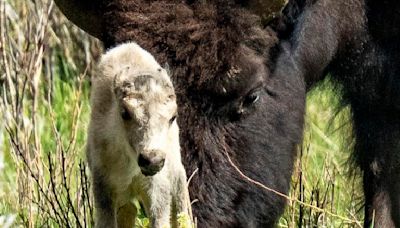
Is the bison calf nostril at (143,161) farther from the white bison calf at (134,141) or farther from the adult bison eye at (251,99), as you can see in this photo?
the adult bison eye at (251,99)

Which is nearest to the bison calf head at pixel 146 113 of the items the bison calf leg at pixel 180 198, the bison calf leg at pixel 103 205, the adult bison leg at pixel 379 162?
the bison calf leg at pixel 180 198

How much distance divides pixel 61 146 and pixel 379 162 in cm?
192

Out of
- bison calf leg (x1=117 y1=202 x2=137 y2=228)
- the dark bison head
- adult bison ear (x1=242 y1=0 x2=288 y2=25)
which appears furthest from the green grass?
adult bison ear (x1=242 y1=0 x2=288 y2=25)

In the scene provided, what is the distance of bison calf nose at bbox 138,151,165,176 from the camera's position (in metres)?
3.51

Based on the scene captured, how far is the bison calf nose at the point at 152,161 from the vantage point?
3.51 m

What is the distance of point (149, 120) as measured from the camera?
3.58m

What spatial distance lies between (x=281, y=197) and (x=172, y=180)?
197 centimetres

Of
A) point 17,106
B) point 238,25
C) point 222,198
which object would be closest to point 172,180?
point 222,198

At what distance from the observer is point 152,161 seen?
3.51 metres

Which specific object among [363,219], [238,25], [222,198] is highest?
[238,25]

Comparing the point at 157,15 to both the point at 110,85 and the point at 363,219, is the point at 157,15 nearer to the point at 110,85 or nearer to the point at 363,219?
the point at 110,85

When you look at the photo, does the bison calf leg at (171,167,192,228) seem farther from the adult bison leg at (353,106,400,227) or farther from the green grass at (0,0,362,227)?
the adult bison leg at (353,106,400,227)

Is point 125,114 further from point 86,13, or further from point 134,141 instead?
point 86,13

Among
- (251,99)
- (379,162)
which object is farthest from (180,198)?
(379,162)
